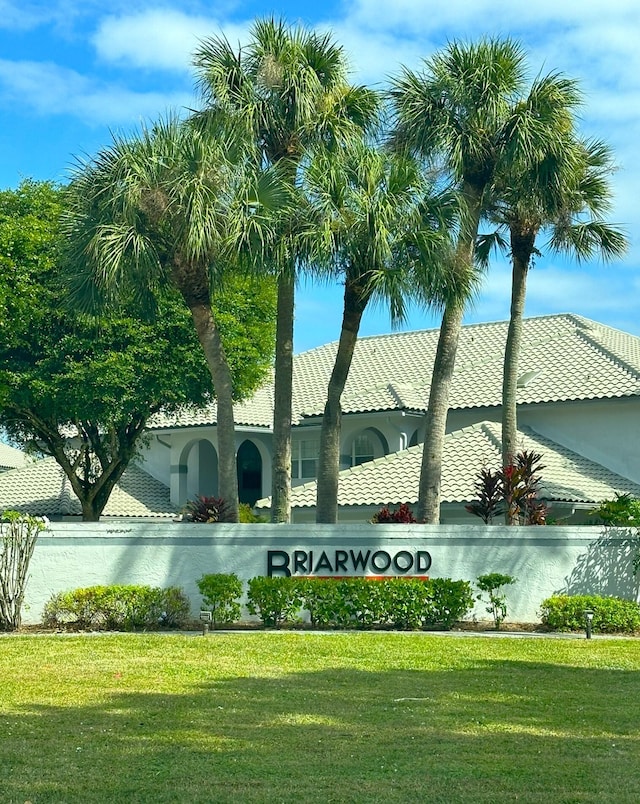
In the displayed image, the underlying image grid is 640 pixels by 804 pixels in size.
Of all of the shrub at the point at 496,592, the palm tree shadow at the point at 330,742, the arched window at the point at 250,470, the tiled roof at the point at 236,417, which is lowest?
the palm tree shadow at the point at 330,742

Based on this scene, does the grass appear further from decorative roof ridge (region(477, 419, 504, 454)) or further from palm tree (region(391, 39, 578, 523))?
decorative roof ridge (region(477, 419, 504, 454))

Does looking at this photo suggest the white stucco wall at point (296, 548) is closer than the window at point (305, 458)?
Yes

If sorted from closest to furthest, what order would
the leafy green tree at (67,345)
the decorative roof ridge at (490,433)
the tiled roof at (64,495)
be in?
the leafy green tree at (67,345), the decorative roof ridge at (490,433), the tiled roof at (64,495)

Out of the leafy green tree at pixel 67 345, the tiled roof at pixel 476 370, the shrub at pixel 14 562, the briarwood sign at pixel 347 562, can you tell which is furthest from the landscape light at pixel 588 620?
the leafy green tree at pixel 67 345

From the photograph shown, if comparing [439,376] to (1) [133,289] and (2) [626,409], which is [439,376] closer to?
(1) [133,289]

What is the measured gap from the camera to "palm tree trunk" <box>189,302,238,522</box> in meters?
22.0

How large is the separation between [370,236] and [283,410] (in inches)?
155

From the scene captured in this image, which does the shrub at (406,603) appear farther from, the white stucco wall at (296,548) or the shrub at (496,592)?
the white stucco wall at (296,548)

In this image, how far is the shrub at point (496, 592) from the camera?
68.7ft

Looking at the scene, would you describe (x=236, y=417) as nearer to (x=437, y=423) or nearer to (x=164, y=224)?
(x=437, y=423)

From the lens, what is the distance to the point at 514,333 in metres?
25.4

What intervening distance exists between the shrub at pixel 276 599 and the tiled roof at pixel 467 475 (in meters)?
8.06

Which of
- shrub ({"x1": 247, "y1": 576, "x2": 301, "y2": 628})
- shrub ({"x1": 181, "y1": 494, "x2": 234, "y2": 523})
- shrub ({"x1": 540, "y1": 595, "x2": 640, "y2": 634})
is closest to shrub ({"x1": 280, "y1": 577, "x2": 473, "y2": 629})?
shrub ({"x1": 247, "y1": 576, "x2": 301, "y2": 628})

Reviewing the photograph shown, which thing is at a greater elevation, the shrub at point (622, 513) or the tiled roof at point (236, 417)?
the tiled roof at point (236, 417)
